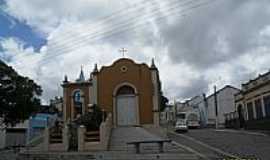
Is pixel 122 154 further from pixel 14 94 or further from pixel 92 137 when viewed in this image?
pixel 14 94

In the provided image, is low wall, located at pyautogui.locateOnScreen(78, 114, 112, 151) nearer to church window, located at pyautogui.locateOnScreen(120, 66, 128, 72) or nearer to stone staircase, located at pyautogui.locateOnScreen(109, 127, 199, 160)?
stone staircase, located at pyautogui.locateOnScreen(109, 127, 199, 160)

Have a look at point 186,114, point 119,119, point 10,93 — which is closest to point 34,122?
point 119,119

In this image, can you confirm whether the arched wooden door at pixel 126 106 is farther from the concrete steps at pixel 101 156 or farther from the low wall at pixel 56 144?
the concrete steps at pixel 101 156

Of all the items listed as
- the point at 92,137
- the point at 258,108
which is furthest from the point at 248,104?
the point at 92,137

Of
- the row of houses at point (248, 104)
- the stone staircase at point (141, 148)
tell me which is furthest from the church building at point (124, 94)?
the row of houses at point (248, 104)

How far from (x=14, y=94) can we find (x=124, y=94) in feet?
37.1

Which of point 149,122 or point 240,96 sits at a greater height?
point 240,96

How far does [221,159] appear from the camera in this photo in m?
14.8

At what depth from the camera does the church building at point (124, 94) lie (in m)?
28.0

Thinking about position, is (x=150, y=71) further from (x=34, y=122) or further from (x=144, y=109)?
(x=34, y=122)

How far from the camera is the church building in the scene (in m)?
28.0

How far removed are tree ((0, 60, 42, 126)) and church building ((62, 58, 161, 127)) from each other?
8.65 m

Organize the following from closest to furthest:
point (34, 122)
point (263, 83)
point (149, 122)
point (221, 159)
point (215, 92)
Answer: point (221, 159)
point (149, 122)
point (263, 83)
point (34, 122)
point (215, 92)

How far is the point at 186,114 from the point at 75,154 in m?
41.7
